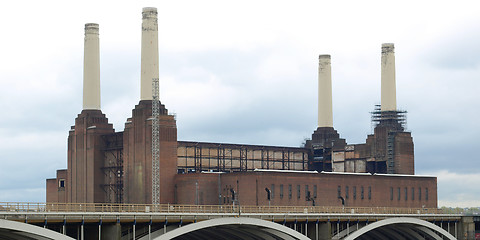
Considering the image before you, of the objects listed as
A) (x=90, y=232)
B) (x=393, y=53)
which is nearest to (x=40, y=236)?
(x=90, y=232)

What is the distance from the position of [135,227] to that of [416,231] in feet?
173

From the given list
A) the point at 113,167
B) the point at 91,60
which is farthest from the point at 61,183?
the point at 91,60

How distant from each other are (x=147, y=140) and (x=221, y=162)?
23883 millimetres

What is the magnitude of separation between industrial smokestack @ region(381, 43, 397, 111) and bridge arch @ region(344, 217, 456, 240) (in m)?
39.1

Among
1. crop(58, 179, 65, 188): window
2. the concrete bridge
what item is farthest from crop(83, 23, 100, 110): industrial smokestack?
the concrete bridge

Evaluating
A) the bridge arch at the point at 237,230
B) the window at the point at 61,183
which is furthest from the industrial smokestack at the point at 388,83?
the bridge arch at the point at 237,230

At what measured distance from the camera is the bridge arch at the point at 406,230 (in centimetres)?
11275

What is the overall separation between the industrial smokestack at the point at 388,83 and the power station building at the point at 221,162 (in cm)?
18

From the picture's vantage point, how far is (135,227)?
81.9 metres

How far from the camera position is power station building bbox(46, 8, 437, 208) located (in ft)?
431

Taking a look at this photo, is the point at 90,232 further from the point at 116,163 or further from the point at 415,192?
the point at 415,192

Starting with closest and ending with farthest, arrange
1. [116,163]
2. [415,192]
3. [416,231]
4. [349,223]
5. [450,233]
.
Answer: [349,223]
[416,231]
[450,233]
[116,163]
[415,192]

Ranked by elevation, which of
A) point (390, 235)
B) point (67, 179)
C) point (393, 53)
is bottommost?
point (390, 235)

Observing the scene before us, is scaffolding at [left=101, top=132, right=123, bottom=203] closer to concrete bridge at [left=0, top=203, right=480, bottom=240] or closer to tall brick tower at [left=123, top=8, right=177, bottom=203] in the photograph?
tall brick tower at [left=123, top=8, right=177, bottom=203]
